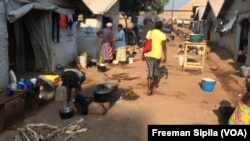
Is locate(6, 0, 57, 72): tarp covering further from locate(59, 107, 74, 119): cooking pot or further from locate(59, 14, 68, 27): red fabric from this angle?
locate(59, 107, 74, 119): cooking pot

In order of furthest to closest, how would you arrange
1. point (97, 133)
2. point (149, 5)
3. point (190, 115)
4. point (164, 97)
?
1. point (149, 5)
2. point (164, 97)
3. point (190, 115)
4. point (97, 133)

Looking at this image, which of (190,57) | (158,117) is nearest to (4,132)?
(158,117)

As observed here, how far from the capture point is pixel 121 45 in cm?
1391

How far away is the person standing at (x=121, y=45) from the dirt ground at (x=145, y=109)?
9.11 ft

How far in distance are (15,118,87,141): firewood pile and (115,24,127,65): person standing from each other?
8.06m

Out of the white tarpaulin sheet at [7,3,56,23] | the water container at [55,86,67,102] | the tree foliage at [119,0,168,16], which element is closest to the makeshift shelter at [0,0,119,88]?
the white tarpaulin sheet at [7,3,56,23]

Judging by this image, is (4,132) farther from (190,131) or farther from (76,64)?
(76,64)

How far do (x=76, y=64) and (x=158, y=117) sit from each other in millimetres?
7548

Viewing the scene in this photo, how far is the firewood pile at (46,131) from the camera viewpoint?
5094 millimetres

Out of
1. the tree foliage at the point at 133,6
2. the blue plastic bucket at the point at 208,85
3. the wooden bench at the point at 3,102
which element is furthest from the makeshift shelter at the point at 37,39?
the tree foliage at the point at 133,6

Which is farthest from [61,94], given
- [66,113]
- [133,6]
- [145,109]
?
[133,6]

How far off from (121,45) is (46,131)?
876 centimetres

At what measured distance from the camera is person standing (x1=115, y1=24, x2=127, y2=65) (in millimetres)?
13617

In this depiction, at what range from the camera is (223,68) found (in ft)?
45.8
